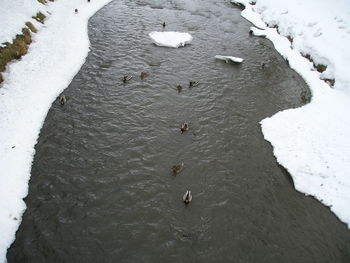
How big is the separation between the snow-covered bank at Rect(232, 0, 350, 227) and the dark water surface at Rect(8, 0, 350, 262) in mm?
842

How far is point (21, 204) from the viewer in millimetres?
11141

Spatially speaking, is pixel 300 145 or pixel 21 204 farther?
pixel 300 145

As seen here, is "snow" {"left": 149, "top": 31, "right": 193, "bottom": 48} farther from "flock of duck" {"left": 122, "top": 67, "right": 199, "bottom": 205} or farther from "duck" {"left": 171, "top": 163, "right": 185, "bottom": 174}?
"duck" {"left": 171, "top": 163, "right": 185, "bottom": 174}

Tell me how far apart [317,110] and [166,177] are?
1189 cm

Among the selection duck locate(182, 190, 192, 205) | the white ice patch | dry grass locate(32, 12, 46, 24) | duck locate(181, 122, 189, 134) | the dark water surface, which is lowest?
the white ice patch

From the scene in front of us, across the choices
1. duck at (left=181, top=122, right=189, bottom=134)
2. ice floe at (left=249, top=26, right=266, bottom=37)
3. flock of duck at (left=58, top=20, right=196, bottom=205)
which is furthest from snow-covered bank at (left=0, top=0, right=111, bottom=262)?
ice floe at (left=249, top=26, right=266, bottom=37)

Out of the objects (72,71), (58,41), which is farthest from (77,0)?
(72,71)

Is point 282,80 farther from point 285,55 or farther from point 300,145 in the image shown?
point 300,145

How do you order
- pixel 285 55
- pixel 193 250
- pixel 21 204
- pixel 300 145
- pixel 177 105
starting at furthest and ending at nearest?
pixel 285 55, pixel 177 105, pixel 300 145, pixel 21 204, pixel 193 250

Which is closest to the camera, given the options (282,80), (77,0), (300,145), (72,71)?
(300,145)

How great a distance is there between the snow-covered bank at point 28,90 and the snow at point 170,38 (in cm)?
600

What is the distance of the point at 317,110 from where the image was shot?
60.8 ft

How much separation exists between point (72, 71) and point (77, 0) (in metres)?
17.3

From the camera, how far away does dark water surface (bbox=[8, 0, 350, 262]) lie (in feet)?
33.9
